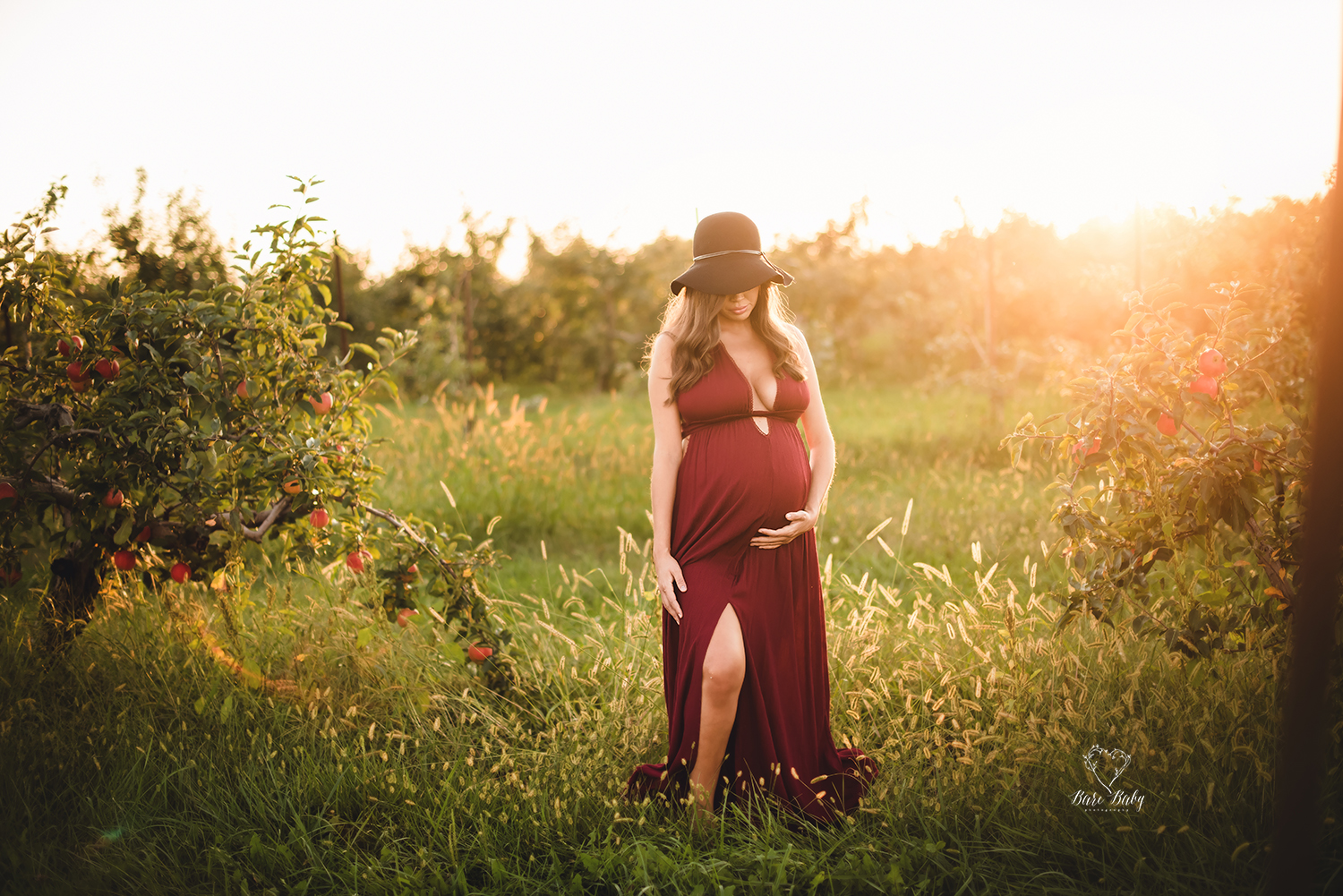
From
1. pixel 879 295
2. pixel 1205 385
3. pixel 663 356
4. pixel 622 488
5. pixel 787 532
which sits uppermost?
pixel 879 295

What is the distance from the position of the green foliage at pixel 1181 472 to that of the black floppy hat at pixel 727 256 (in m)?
0.99

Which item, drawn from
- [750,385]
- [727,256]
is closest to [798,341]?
[750,385]

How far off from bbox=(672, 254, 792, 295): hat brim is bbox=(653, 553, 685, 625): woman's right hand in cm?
89

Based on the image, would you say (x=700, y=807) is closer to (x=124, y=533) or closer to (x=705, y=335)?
(x=705, y=335)

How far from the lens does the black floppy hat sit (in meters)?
2.60

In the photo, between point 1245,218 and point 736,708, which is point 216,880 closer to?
point 736,708

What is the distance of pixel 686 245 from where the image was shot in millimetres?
18359

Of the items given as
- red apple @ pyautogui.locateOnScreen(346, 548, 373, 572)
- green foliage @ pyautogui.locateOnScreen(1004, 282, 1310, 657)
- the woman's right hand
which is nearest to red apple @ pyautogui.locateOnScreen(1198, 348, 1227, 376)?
green foliage @ pyautogui.locateOnScreen(1004, 282, 1310, 657)

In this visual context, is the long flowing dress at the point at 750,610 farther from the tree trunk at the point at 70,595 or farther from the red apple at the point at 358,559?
the tree trunk at the point at 70,595

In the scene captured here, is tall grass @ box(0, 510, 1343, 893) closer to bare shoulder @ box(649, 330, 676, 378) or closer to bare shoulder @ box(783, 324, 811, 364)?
bare shoulder @ box(783, 324, 811, 364)

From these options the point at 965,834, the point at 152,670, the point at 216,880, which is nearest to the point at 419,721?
the point at 216,880

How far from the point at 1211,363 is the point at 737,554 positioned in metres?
1.49

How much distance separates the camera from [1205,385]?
90.5 inches

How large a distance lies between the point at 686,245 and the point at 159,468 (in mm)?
16478
